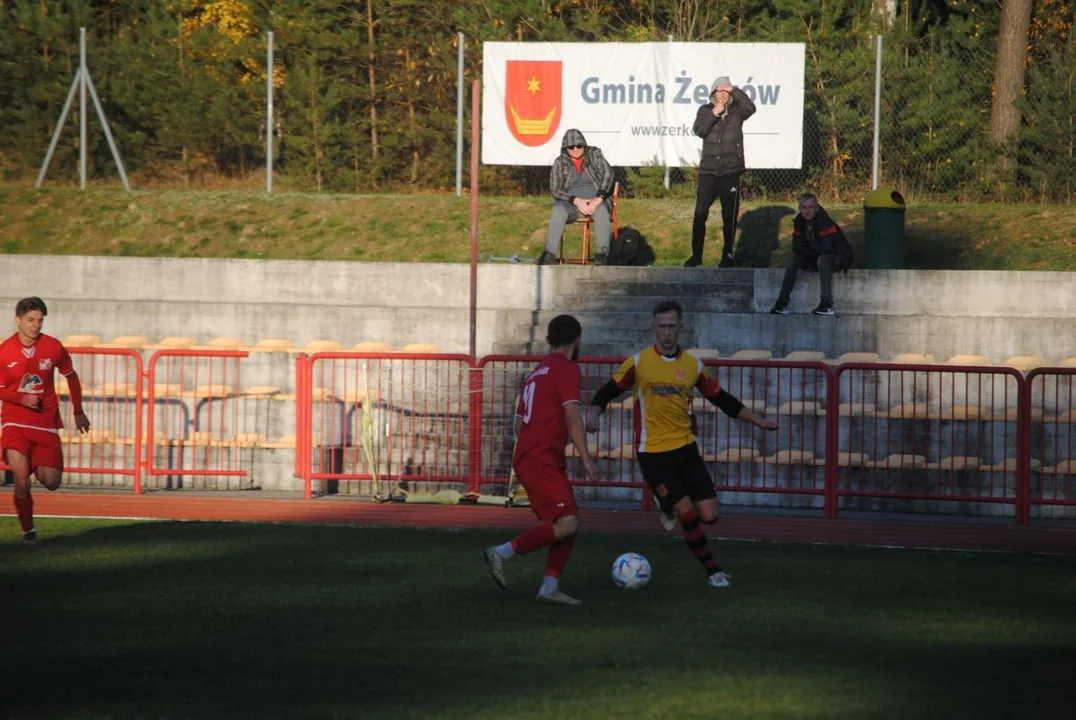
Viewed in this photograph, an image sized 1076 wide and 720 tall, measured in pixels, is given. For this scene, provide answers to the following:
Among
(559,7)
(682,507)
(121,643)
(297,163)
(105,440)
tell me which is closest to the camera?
(121,643)

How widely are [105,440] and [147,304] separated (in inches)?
153

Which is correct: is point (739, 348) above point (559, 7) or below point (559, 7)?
below

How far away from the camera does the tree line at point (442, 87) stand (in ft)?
81.4

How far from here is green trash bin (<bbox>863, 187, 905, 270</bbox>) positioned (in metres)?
20.2

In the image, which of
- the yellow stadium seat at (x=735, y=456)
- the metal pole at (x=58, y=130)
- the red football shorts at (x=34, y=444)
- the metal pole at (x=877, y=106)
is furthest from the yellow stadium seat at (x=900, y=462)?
the metal pole at (x=58, y=130)

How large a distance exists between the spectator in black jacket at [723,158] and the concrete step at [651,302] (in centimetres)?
87

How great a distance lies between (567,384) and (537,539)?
0.97m

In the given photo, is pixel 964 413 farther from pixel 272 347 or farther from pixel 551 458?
pixel 272 347

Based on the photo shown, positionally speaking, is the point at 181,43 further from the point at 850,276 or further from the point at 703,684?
the point at 703,684

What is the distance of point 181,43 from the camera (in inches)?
1166

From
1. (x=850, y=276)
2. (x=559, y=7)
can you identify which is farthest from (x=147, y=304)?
(x=559, y=7)

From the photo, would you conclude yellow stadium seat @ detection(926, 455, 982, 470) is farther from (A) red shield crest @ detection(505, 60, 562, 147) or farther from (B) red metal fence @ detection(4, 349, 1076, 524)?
(A) red shield crest @ detection(505, 60, 562, 147)

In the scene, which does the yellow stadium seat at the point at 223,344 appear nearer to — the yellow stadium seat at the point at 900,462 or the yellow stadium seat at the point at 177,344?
the yellow stadium seat at the point at 177,344

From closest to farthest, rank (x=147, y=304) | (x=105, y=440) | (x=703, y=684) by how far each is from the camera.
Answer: (x=703, y=684) → (x=105, y=440) → (x=147, y=304)
